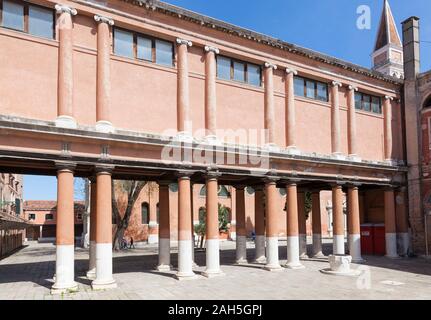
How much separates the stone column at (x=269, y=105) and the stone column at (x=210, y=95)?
3.16 m

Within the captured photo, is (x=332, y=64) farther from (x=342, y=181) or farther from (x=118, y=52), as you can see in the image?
(x=118, y=52)

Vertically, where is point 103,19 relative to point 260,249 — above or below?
above

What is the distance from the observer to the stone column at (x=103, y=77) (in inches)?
640

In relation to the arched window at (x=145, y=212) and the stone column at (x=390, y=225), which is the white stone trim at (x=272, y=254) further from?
the arched window at (x=145, y=212)

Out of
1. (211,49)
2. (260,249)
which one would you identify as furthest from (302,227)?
(211,49)

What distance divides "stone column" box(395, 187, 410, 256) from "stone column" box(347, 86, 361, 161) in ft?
16.8

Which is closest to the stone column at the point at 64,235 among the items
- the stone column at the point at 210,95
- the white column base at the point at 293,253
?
the stone column at the point at 210,95

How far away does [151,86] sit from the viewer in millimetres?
17859

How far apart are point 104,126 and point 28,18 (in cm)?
475

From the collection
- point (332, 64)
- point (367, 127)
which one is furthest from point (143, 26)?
point (367, 127)

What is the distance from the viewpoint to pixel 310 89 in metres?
23.4

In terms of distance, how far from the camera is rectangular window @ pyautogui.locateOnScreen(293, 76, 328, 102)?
2277cm

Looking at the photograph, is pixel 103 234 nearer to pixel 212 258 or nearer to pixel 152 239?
pixel 212 258
